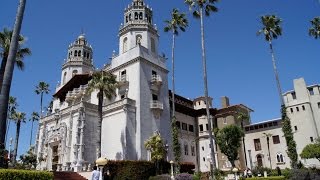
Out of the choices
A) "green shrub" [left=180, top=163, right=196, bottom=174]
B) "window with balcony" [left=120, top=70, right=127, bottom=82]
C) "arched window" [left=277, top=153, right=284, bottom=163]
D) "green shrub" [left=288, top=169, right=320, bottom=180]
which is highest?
"window with balcony" [left=120, top=70, right=127, bottom=82]

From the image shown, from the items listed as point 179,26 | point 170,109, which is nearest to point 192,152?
point 170,109

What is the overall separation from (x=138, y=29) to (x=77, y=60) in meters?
16.8

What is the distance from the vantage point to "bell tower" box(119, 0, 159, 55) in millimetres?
44922

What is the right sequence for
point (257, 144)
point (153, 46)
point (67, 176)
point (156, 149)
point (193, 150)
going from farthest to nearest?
Result: point (257, 144) → point (193, 150) → point (153, 46) → point (156, 149) → point (67, 176)

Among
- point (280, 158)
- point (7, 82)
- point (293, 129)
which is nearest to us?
point (7, 82)

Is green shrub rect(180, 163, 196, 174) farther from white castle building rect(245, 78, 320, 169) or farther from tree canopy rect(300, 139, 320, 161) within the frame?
white castle building rect(245, 78, 320, 169)

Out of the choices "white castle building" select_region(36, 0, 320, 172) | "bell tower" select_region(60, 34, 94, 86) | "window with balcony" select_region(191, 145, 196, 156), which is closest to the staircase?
"white castle building" select_region(36, 0, 320, 172)

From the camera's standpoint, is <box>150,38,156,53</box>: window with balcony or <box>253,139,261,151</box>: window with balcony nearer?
<box>150,38,156,53</box>: window with balcony

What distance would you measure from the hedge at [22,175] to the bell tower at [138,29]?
2813 centimetres

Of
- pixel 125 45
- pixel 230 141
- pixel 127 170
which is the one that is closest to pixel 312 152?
pixel 230 141

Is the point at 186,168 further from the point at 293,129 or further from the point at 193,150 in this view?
the point at 293,129

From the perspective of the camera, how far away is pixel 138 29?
45188mm

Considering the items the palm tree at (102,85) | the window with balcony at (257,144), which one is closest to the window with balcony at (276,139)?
the window with balcony at (257,144)

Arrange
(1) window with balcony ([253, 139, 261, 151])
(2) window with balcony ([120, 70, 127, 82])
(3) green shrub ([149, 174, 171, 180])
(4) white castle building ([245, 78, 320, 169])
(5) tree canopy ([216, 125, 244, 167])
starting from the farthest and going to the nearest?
1. (1) window with balcony ([253, 139, 261, 151])
2. (4) white castle building ([245, 78, 320, 169])
3. (5) tree canopy ([216, 125, 244, 167])
4. (2) window with balcony ([120, 70, 127, 82])
5. (3) green shrub ([149, 174, 171, 180])
